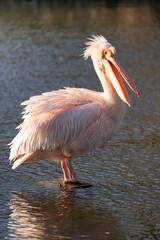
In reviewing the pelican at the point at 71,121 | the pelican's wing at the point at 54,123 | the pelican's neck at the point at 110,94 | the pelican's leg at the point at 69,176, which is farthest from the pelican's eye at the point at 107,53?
the pelican's leg at the point at 69,176

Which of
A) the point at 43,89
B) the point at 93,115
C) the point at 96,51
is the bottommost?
the point at 43,89

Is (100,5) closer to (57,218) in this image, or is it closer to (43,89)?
(43,89)

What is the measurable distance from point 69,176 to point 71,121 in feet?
1.79

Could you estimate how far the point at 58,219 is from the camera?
3846mm

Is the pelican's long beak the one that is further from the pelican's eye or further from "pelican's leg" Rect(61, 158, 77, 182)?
"pelican's leg" Rect(61, 158, 77, 182)

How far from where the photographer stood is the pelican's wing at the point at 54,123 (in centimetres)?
441

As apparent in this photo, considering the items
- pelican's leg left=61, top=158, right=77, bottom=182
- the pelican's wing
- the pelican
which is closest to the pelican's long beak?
the pelican

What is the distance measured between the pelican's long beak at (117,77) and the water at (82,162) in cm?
78

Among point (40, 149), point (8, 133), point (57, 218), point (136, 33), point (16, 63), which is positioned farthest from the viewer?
point (136, 33)

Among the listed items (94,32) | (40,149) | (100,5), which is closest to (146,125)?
(40,149)

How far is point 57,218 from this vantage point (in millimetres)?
3865

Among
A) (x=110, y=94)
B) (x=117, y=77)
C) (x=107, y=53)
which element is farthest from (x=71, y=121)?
(x=107, y=53)

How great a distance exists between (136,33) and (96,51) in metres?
8.35

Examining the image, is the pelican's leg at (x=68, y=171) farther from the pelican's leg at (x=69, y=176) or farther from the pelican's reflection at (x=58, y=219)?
the pelican's reflection at (x=58, y=219)
